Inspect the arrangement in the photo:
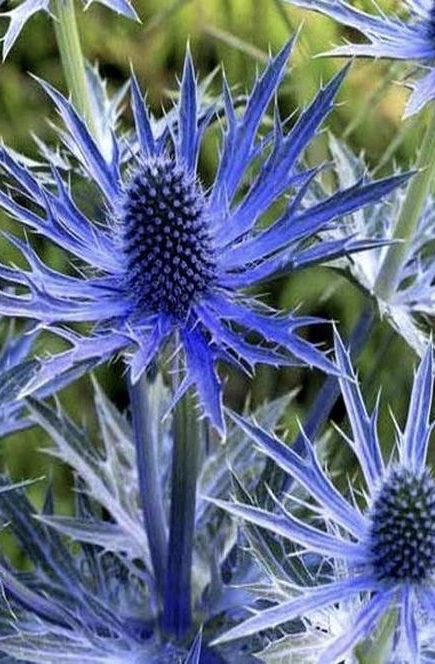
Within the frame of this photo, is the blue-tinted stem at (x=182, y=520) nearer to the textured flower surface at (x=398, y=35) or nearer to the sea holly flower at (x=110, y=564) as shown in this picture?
the sea holly flower at (x=110, y=564)

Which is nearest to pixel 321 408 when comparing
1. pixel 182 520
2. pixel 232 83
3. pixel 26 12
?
pixel 182 520

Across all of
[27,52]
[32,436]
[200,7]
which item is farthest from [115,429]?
[27,52]

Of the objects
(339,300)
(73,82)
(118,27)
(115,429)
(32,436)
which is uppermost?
(118,27)

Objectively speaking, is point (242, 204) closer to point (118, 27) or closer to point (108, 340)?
point (108, 340)

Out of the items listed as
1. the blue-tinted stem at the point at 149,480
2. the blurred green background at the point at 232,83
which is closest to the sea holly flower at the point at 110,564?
the blue-tinted stem at the point at 149,480

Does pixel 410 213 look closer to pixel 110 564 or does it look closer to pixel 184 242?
pixel 184 242
